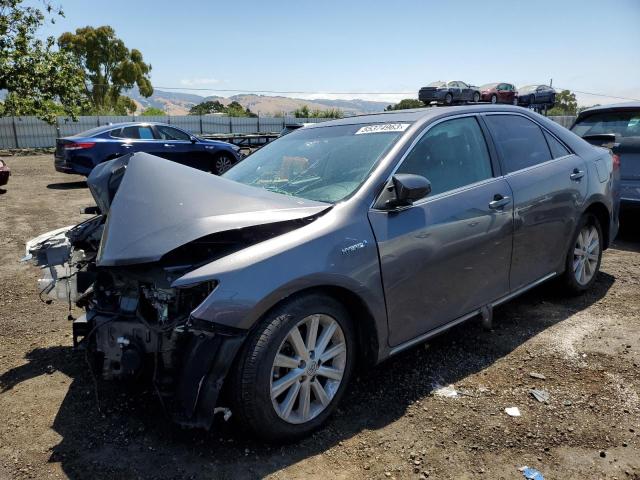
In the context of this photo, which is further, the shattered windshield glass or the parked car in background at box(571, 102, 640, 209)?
the parked car in background at box(571, 102, 640, 209)

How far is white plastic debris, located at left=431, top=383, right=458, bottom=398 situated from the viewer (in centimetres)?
309

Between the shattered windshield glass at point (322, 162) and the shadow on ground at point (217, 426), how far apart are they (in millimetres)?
1246

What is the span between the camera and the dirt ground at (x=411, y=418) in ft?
8.13

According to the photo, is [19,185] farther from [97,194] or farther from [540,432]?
[540,432]

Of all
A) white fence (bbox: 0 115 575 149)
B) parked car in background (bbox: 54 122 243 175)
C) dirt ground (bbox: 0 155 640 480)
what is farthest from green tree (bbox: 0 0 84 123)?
dirt ground (bbox: 0 155 640 480)

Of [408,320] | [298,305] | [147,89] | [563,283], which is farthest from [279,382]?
[147,89]

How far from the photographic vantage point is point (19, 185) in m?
12.6

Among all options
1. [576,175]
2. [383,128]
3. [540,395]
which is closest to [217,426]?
[540,395]

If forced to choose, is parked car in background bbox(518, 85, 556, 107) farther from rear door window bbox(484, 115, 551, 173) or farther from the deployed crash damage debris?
the deployed crash damage debris

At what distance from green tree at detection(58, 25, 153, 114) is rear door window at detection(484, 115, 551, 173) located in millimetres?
47959

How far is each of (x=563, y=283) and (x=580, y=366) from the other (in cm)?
121

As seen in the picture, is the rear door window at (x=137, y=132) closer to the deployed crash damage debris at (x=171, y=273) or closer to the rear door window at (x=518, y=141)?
the deployed crash damage debris at (x=171, y=273)

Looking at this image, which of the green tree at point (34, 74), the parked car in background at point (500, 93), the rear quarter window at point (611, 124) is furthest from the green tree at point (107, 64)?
the rear quarter window at point (611, 124)

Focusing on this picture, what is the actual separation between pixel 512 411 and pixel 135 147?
11.6m
